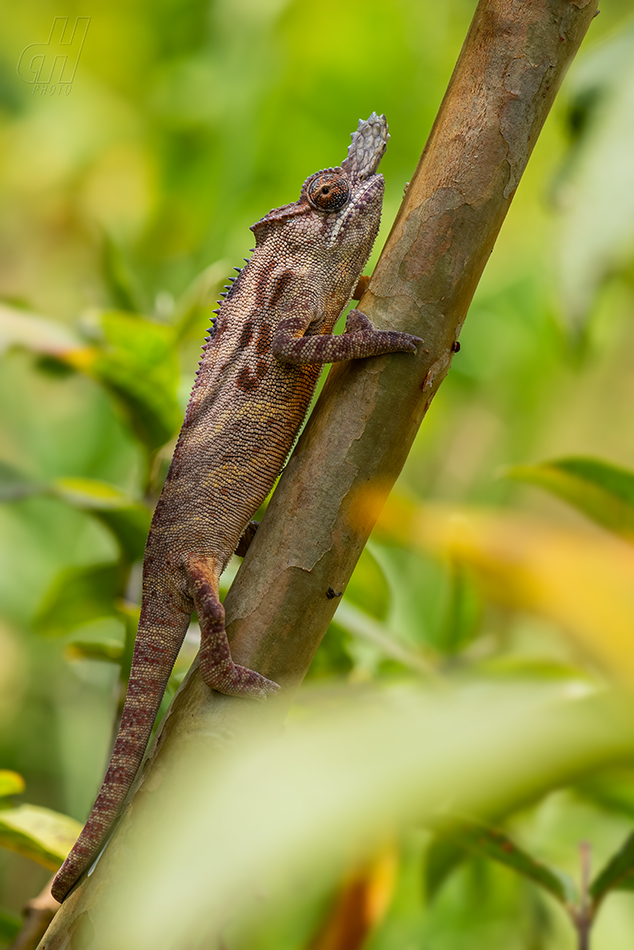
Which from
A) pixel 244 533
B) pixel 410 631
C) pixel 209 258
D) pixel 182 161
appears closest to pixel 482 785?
pixel 244 533

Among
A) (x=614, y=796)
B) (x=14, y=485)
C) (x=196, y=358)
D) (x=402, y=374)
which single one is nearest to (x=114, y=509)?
(x=14, y=485)

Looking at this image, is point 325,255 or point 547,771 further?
point 325,255

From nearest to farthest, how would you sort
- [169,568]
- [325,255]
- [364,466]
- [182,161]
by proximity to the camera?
[364,466], [169,568], [325,255], [182,161]

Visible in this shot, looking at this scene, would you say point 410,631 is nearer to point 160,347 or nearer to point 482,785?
point 160,347

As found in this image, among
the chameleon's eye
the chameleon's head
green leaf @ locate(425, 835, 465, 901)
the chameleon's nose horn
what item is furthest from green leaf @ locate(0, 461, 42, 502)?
green leaf @ locate(425, 835, 465, 901)

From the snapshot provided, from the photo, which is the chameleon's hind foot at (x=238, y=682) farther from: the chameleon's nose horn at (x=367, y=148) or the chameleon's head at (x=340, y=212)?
the chameleon's nose horn at (x=367, y=148)

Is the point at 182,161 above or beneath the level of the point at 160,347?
above

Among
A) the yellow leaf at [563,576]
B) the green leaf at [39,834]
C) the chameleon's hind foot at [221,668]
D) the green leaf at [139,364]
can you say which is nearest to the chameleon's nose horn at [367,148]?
the green leaf at [139,364]
